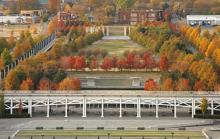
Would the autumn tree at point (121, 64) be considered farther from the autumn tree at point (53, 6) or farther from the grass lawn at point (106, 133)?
the autumn tree at point (53, 6)

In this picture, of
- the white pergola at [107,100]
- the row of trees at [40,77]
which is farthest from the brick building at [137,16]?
the white pergola at [107,100]

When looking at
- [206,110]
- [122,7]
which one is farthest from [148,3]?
[206,110]

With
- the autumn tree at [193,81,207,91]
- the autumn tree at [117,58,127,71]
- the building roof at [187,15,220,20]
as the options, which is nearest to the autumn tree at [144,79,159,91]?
the autumn tree at [193,81,207,91]

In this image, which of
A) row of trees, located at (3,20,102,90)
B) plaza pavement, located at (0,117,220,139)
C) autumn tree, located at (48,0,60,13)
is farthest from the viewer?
autumn tree, located at (48,0,60,13)

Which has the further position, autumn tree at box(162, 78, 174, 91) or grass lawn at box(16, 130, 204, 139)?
autumn tree at box(162, 78, 174, 91)

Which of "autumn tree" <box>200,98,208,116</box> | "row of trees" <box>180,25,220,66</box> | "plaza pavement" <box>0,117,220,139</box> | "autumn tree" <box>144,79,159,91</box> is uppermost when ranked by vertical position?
"row of trees" <box>180,25,220,66</box>

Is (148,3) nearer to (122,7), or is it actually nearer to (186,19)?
(122,7)

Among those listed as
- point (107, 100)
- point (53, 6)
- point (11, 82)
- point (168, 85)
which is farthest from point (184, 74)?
point (53, 6)

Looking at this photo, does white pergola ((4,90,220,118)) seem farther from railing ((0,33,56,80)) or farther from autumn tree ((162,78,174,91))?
railing ((0,33,56,80))
